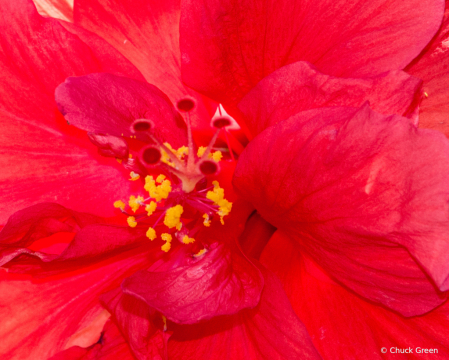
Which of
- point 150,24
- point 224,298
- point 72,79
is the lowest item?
point 224,298

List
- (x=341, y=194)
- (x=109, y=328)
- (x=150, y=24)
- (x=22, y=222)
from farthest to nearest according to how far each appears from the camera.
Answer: (x=150, y=24), (x=109, y=328), (x=22, y=222), (x=341, y=194)

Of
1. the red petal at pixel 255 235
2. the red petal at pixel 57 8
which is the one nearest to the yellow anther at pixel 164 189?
the red petal at pixel 255 235

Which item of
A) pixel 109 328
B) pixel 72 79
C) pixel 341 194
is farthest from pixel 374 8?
pixel 109 328

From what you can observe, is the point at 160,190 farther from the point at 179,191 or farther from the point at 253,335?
the point at 253,335

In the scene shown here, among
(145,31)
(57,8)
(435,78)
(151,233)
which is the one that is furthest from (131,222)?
(435,78)

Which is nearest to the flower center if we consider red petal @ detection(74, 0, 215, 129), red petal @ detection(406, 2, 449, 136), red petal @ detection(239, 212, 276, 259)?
red petal @ detection(239, 212, 276, 259)

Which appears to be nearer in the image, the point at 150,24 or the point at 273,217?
the point at 273,217

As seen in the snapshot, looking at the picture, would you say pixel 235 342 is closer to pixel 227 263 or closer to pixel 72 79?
pixel 227 263

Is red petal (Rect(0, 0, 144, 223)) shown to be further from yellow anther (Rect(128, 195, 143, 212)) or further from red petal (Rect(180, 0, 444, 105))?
red petal (Rect(180, 0, 444, 105))
